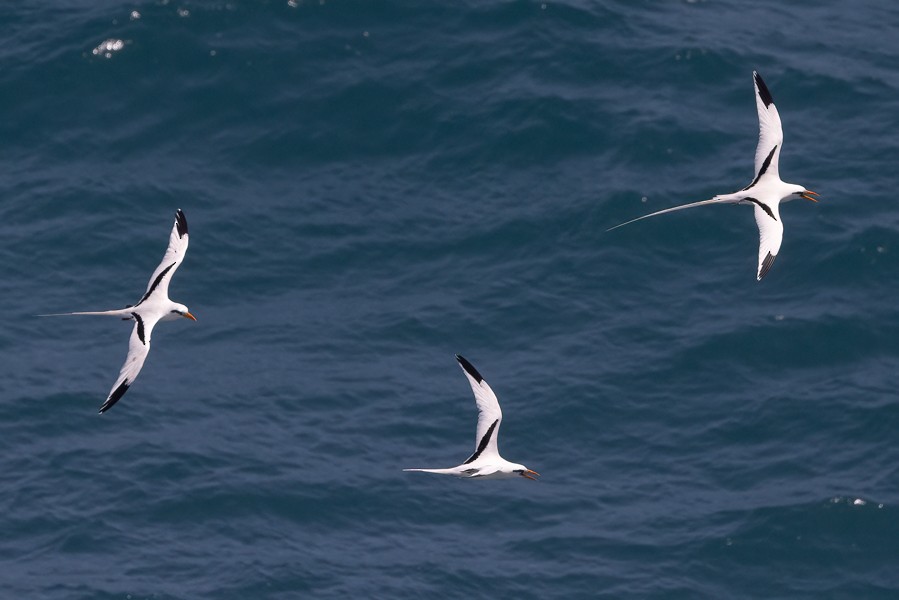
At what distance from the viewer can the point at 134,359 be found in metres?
54.3

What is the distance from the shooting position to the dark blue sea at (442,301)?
206 ft

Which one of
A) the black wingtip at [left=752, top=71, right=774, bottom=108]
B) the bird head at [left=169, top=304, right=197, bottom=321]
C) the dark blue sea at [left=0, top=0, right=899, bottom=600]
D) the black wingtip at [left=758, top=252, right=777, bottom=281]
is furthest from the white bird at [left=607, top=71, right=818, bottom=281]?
the bird head at [left=169, top=304, right=197, bottom=321]

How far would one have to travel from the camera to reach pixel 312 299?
69.5 meters

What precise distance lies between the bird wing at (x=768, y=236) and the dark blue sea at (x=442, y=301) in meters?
11.7

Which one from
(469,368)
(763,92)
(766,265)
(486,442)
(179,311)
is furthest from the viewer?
(179,311)

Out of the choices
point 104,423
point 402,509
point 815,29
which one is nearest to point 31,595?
point 104,423

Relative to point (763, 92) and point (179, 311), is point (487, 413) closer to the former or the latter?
point (179, 311)

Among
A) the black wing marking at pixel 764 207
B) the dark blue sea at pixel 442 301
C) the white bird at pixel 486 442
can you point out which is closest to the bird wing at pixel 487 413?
the white bird at pixel 486 442

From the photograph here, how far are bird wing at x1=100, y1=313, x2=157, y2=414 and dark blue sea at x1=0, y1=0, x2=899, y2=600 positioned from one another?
956 cm

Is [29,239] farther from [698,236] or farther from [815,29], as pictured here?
[815,29]

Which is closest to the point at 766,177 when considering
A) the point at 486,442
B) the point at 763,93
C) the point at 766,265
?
the point at 763,93

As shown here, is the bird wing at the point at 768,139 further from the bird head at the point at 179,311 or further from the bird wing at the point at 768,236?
the bird head at the point at 179,311

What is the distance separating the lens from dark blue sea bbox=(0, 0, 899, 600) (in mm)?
62844

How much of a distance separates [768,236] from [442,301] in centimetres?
1661
